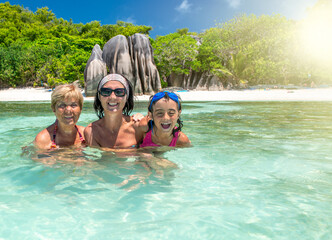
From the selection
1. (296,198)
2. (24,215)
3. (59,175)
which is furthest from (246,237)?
A: (59,175)

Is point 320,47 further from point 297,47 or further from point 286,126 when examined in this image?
point 286,126

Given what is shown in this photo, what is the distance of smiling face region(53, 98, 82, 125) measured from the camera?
10.7 ft

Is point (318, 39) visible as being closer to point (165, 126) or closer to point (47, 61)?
point (47, 61)

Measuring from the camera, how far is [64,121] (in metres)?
3.33

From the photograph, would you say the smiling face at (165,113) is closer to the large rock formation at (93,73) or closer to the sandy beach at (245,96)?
the sandy beach at (245,96)

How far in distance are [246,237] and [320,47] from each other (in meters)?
30.2

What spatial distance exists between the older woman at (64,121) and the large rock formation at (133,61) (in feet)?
53.2

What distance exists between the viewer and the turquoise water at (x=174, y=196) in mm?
1772

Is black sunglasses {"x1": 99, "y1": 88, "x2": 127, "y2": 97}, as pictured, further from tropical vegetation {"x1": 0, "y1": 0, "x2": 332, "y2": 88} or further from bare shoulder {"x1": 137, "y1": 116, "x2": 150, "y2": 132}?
tropical vegetation {"x1": 0, "y1": 0, "x2": 332, "y2": 88}

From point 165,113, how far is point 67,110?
1168 millimetres

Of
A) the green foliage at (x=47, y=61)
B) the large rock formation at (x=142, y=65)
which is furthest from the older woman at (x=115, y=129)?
the green foliage at (x=47, y=61)

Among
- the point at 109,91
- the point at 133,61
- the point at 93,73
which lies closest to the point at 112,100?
the point at 109,91

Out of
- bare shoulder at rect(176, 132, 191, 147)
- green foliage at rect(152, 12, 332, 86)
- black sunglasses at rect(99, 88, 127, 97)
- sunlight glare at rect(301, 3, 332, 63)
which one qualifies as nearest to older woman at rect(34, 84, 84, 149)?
black sunglasses at rect(99, 88, 127, 97)

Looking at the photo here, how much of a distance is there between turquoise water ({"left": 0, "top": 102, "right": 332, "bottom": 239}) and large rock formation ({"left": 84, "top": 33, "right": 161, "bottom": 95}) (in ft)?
53.8
